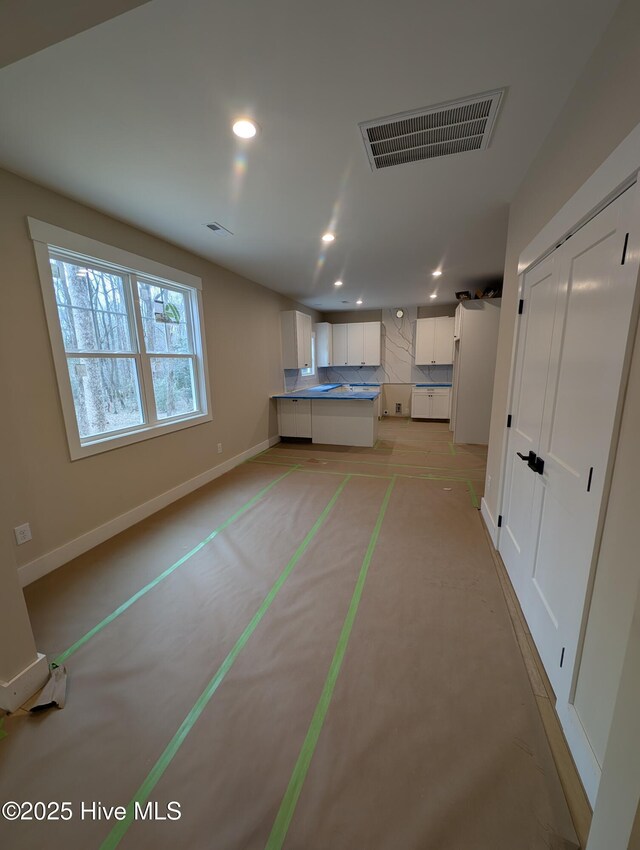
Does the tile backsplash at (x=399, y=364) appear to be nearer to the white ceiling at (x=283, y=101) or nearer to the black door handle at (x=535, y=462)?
the white ceiling at (x=283, y=101)

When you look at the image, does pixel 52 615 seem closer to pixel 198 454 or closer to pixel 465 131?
pixel 198 454

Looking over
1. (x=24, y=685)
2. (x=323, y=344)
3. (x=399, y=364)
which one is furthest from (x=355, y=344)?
(x=24, y=685)

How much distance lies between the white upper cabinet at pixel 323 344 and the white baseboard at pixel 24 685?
22.1 feet

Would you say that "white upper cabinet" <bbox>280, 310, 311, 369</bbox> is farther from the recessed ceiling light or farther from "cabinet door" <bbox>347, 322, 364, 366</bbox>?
the recessed ceiling light

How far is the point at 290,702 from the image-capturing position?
1338 mm

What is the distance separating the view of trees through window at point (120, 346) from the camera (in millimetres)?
2436

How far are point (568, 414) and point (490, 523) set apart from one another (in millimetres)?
1556

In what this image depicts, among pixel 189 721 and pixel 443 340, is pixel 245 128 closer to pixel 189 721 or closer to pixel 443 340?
pixel 189 721

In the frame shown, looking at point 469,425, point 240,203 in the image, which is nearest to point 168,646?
point 240,203

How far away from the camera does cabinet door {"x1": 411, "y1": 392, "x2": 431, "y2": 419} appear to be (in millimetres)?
7012

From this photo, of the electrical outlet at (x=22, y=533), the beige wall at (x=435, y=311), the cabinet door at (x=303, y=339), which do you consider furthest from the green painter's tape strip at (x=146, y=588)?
the beige wall at (x=435, y=311)

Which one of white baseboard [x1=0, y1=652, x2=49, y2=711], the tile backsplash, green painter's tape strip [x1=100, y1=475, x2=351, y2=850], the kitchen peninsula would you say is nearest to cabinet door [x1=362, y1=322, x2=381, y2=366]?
the tile backsplash

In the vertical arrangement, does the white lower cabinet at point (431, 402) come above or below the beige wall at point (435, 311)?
below

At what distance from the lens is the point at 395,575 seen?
211cm
